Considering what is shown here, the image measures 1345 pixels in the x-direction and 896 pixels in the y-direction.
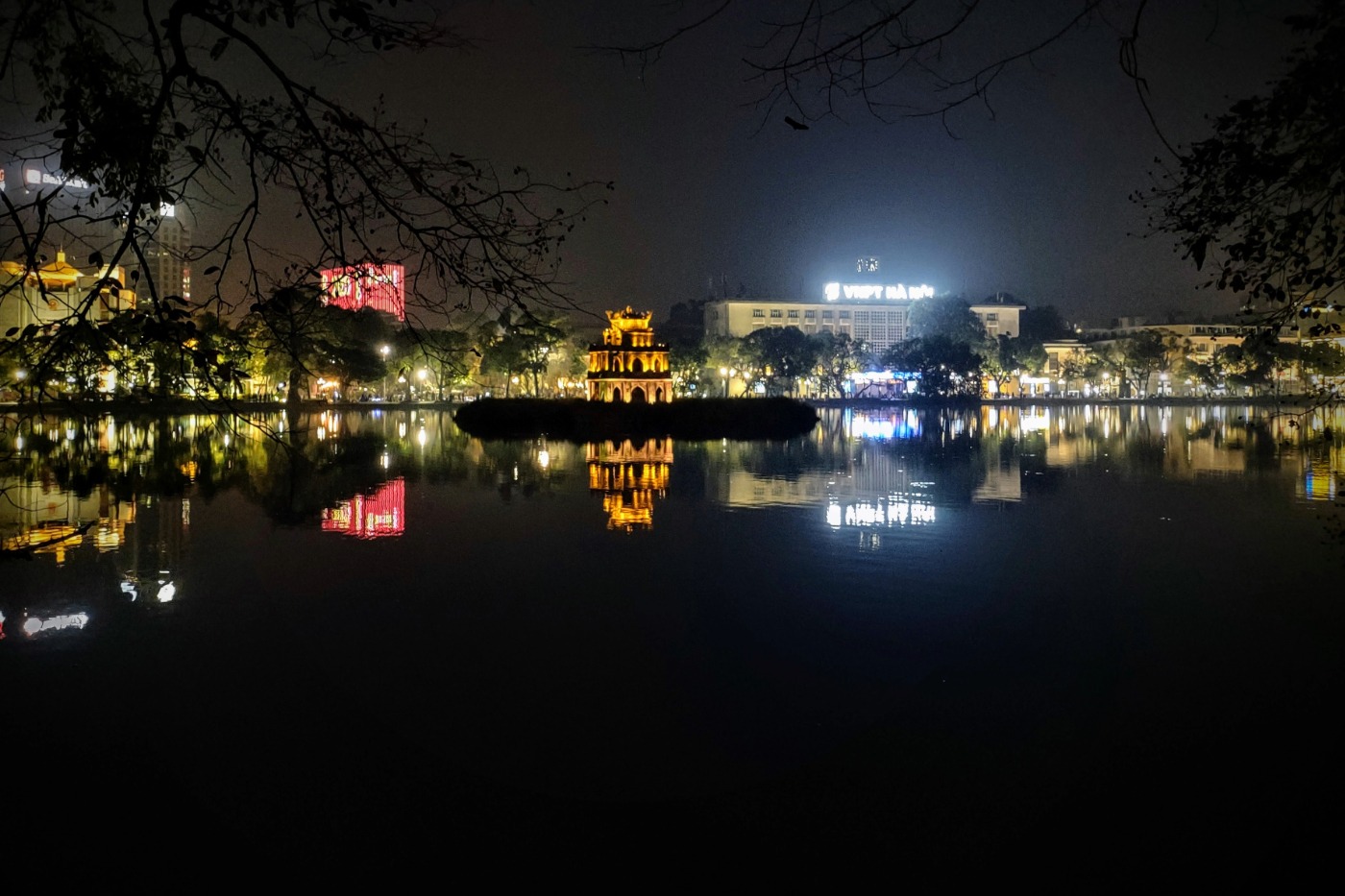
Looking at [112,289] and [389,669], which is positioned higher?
[112,289]

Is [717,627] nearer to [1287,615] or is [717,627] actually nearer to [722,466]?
[1287,615]

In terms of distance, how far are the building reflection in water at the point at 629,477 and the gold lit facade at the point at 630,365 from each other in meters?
21.4

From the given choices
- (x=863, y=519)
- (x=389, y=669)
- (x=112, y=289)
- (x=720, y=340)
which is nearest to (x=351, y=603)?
(x=389, y=669)

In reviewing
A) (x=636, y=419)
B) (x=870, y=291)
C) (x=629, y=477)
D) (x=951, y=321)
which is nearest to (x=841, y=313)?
(x=870, y=291)

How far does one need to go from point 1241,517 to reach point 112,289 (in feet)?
64.1

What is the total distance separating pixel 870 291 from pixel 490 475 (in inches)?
5183

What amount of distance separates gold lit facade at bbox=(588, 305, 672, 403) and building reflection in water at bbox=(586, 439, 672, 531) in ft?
70.2

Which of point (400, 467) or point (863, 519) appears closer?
point (863, 519)

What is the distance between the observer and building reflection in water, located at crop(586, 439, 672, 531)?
796 inches

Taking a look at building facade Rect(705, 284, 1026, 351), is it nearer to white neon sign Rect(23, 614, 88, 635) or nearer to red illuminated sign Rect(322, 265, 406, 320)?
white neon sign Rect(23, 614, 88, 635)

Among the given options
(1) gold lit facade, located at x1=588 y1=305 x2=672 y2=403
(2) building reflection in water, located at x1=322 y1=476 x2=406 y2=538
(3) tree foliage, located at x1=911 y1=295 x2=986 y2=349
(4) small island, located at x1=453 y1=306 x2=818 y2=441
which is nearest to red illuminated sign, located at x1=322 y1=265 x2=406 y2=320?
(2) building reflection in water, located at x1=322 y1=476 x2=406 y2=538

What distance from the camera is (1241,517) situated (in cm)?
1972

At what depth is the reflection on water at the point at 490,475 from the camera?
628 inches

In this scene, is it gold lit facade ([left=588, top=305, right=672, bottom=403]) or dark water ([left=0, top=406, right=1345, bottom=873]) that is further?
gold lit facade ([left=588, top=305, right=672, bottom=403])
